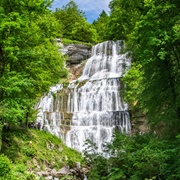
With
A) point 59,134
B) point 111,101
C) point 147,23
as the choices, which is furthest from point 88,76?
point 147,23

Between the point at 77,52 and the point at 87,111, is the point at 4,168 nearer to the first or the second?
the point at 87,111

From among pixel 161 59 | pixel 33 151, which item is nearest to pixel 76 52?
pixel 33 151

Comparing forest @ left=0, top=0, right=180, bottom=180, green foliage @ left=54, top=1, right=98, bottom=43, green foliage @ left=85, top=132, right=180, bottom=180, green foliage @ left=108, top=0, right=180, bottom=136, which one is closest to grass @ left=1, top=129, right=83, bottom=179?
forest @ left=0, top=0, right=180, bottom=180

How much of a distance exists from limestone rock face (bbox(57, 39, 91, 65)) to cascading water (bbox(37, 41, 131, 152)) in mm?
5023

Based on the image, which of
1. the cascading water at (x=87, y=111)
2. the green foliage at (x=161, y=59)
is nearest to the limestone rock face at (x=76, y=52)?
the cascading water at (x=87, y=111)

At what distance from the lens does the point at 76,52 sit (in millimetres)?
33719

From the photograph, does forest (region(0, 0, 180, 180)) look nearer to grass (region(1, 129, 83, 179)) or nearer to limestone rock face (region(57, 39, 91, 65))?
grass (region(1, 129, 83, 179))

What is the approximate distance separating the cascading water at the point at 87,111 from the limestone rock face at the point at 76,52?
5.02 m

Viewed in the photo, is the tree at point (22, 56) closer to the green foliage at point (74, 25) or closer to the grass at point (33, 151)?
the grass at point (33, 151)

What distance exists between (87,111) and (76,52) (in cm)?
1262

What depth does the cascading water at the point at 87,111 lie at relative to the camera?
20.4 metres

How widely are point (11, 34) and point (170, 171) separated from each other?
7.98 m

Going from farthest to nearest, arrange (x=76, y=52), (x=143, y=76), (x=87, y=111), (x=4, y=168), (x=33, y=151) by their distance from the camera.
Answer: (x=76, y=52) → (x=87, y=111) → (x=33, y=151) → (x=143, y=76) → (x=4, y=168)

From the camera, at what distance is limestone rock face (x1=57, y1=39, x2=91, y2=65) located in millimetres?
33219
